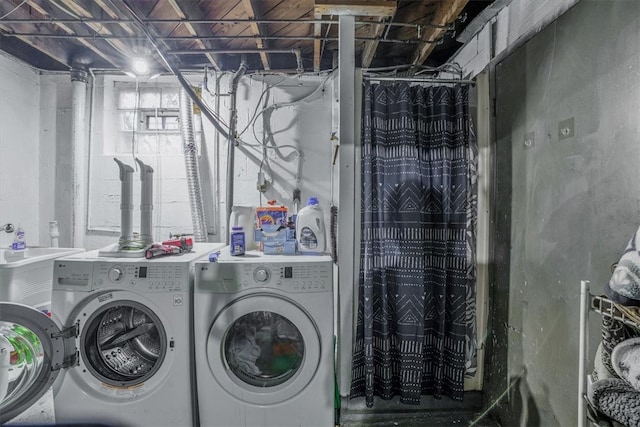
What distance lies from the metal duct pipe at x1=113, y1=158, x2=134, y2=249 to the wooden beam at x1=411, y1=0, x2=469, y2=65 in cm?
199

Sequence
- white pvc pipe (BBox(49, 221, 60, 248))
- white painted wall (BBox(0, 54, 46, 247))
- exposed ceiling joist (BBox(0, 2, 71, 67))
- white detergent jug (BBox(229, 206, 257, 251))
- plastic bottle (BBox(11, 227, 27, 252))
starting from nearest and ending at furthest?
white detergent jug (BBox(229, 206, 257, 251)) → exposed ceiling joist (BBox(0, 2, 71, 67)) → plastic bottle (BBox(11, 227, 27, 252)) → white painted wall (BBox(0, 54, 46, 247)) → white pvc pipe (BBox(49, 221, 60, 248))

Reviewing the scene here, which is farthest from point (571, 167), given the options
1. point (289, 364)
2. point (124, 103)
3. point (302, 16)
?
point (124, 103)

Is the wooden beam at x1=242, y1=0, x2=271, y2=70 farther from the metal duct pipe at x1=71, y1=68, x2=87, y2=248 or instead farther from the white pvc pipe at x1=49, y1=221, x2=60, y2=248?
the white pvc pipe at x1=49, y1=221, x2=60, y2=248

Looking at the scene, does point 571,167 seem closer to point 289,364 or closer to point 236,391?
point 289,364

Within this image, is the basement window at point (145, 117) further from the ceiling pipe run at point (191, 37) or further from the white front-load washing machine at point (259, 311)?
the white front-load washing machine at point (259, 311)

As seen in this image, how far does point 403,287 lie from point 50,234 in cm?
288

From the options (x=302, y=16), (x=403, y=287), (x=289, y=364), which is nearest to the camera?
(x=289, y=364)

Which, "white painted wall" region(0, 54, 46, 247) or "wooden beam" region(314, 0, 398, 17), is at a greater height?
"wooden beam" region(314, 0, 398, 17)

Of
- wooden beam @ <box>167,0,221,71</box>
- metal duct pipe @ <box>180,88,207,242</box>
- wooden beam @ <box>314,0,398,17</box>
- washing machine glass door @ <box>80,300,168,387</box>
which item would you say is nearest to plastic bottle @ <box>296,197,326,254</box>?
washing machine glass door @ <box>80,300,168,387</box>

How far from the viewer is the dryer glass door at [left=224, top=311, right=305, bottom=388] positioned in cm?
144

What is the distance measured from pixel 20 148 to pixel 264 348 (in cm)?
269

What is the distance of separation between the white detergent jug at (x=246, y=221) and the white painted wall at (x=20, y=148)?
2.08m

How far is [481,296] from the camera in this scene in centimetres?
174

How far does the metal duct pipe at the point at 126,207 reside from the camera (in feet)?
4.99
